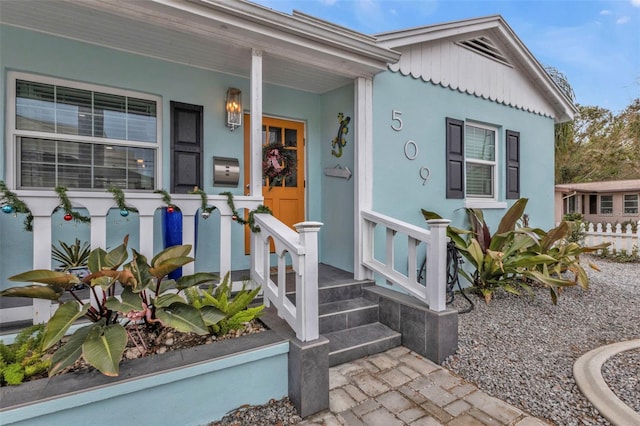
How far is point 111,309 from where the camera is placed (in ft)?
5.71

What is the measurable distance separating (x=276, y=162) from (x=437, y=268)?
1.94 meters

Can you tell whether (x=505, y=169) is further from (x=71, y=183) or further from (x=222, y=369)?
(x=71, y=183)

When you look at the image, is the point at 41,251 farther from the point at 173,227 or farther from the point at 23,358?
the point at 173,227

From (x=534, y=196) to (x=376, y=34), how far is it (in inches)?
164

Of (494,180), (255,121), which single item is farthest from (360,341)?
(494,180)

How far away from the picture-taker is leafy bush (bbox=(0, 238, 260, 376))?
159cm

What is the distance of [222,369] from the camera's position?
6.03ft

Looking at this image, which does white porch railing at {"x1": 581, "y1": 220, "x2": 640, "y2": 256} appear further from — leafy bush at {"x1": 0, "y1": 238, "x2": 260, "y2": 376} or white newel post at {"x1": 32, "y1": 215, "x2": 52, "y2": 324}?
white newel post at {"x1": 32, "y1": 215, "x2": 52, "y2": 324}

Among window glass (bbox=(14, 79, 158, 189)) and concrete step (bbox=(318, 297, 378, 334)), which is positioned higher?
window glass (bbox=(14, 79, 158, 189))

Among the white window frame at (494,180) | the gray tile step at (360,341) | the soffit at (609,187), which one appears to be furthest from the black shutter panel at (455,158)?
the soffit at (609,187)

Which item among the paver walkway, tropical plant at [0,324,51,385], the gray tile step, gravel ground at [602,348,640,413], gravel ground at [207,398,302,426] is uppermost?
tropical plant at [0,324,51,385]

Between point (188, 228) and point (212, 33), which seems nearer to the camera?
point (188, 228)

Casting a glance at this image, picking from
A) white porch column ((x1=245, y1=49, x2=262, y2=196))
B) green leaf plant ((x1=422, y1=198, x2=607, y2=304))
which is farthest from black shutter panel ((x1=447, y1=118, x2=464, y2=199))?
white porch column ((x1=245, y1=49, x2=262, y2=196))

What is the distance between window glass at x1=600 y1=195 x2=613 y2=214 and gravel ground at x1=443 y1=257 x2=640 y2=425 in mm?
14263
